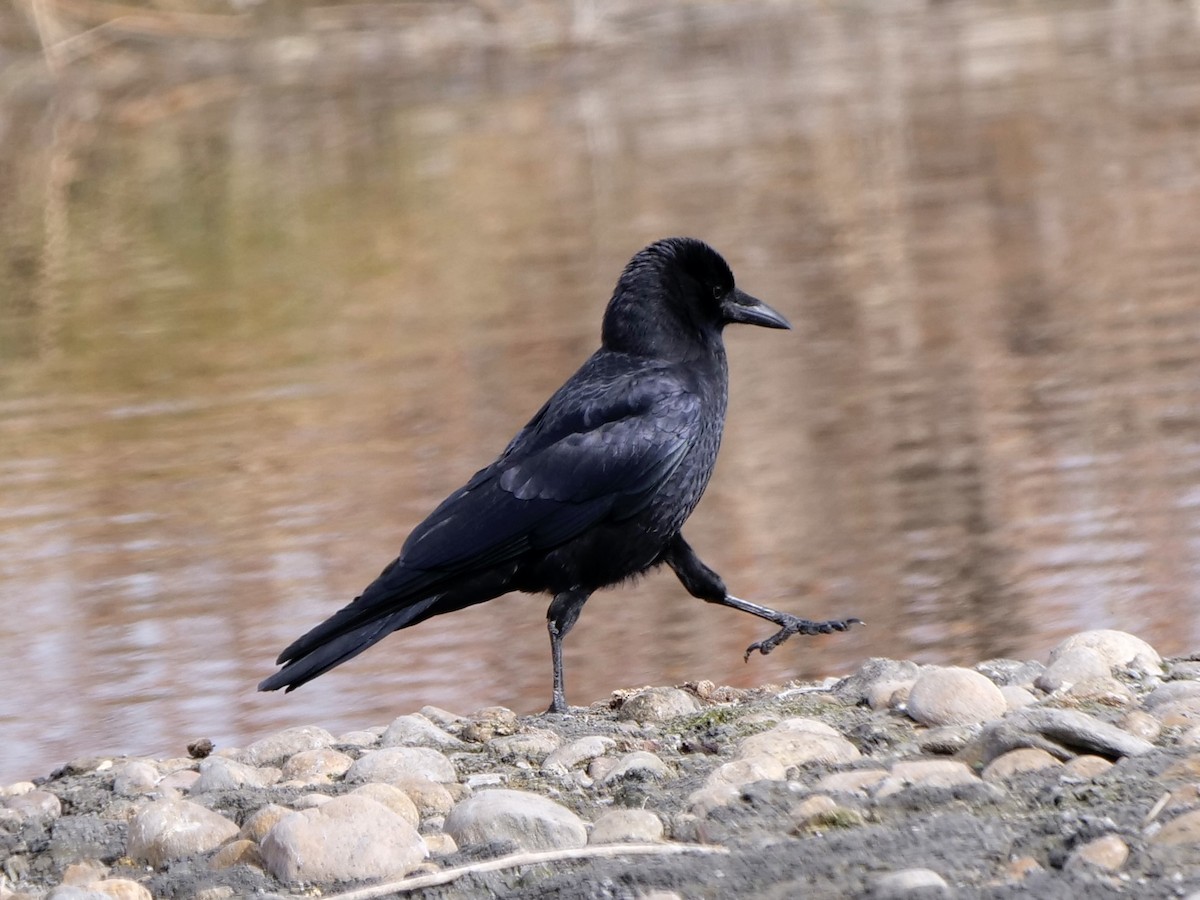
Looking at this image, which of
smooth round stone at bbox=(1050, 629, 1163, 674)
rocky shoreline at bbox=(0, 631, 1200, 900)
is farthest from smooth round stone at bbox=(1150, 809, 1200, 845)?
smooth round stone at bbox=(1050, 629, 1163, 674)

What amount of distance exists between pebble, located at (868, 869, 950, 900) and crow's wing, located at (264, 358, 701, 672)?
2.17 m

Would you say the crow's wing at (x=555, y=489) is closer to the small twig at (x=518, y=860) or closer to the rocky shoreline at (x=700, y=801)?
the rocky shoreline at (x=700, y=801)

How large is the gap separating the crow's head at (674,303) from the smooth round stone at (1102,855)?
8.52ft

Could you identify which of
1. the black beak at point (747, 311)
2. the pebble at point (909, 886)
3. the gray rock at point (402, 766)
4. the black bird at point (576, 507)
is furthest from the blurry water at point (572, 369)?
the pebble at point (909, 886)

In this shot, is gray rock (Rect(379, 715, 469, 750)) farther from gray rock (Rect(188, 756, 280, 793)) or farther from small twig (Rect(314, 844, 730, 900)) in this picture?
small twig (Rect(314, 844, 730, 900))

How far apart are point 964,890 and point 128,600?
473 centimetres

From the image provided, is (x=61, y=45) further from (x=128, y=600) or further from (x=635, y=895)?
(x=635, y=895)

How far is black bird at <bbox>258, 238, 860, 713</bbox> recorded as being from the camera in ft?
16.2

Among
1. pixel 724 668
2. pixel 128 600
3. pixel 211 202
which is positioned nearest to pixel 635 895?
pixel 724 668

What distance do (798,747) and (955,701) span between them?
0.50 m

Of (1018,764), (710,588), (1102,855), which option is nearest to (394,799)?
(1018,764)

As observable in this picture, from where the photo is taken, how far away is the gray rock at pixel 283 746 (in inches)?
191

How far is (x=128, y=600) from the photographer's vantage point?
700 centimetres

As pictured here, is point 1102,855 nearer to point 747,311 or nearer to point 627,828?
point 627,828
